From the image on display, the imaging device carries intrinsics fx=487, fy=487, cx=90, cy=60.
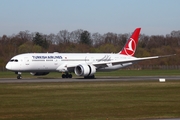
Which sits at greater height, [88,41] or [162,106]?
[88,41]

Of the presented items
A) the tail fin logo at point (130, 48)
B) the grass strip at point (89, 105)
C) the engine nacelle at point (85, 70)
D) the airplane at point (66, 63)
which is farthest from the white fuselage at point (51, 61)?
the grass strip at point (89, 105)

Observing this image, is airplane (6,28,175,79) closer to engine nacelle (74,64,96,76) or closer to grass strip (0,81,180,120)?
engine nacelle (74,64,96,76)

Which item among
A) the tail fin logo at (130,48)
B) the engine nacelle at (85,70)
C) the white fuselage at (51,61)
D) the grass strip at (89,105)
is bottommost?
the grass strip at (89,105)

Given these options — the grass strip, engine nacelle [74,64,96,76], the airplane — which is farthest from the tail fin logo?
the grass strip

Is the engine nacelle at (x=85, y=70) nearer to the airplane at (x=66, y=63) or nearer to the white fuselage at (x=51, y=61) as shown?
the airplane at (x=66, y=63)

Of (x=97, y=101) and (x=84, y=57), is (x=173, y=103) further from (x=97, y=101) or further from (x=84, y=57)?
(x=84, y=57)

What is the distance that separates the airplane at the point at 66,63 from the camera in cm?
6350

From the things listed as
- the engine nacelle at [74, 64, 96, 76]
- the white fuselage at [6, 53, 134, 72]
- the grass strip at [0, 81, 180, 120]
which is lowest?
the grass strip at [0, 81, 180, 120]

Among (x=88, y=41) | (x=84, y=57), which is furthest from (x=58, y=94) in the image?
(x=88, y=41)

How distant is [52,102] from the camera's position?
31.8 meters

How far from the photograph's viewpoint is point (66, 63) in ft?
218

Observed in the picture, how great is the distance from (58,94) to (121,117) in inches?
538

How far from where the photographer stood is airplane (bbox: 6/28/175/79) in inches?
2500

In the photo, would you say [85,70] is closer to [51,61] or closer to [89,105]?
[51,61]
